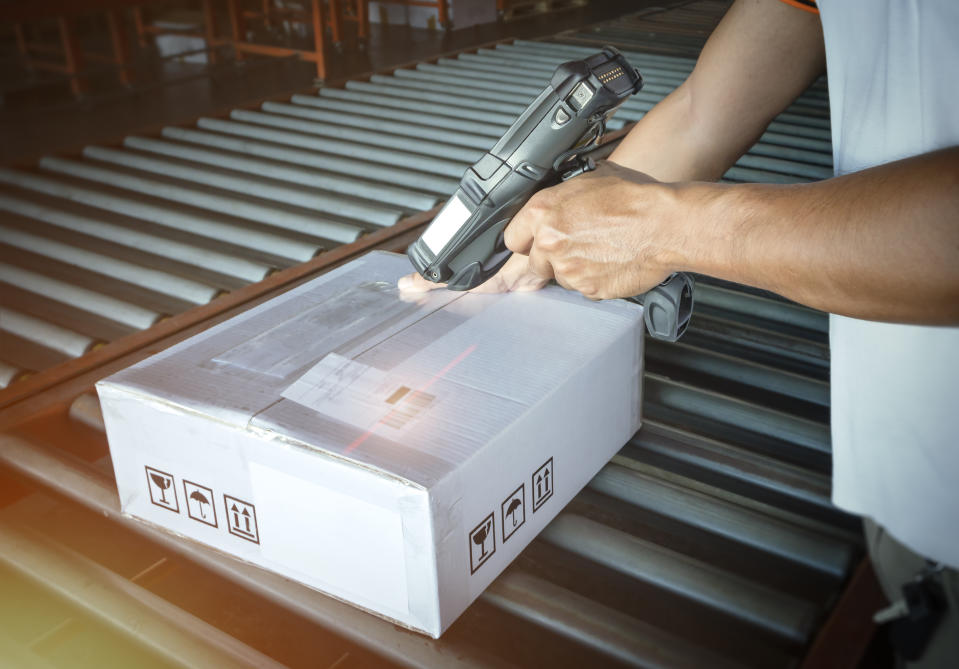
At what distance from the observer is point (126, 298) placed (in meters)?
2.10

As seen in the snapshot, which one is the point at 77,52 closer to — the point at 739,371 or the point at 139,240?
the point at 139,240

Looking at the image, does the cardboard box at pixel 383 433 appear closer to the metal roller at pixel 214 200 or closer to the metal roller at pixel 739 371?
the metal roller at pixel 739 371

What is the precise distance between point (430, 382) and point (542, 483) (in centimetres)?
21

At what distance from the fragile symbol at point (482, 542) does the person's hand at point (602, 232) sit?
0.34 meters

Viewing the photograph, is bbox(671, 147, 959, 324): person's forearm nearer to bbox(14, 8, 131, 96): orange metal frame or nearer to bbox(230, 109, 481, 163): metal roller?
bbox(230, 109, 481, 163): metal roller

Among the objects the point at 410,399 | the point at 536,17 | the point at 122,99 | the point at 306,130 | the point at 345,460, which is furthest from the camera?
the point at 536,17

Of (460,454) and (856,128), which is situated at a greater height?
(856,128)

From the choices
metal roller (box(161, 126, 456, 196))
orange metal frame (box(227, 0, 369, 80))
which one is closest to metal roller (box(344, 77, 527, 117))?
metal roller (box(161, 126, 456, 196))

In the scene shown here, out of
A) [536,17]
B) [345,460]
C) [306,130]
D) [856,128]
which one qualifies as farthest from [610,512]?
[536,17]

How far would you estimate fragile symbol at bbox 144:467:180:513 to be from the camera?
1.14 m

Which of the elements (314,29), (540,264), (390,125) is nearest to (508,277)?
(540,264)

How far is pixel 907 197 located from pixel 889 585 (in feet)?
1.60

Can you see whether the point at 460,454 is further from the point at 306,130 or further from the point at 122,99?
the point at 122,99

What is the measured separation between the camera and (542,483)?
114 cm
